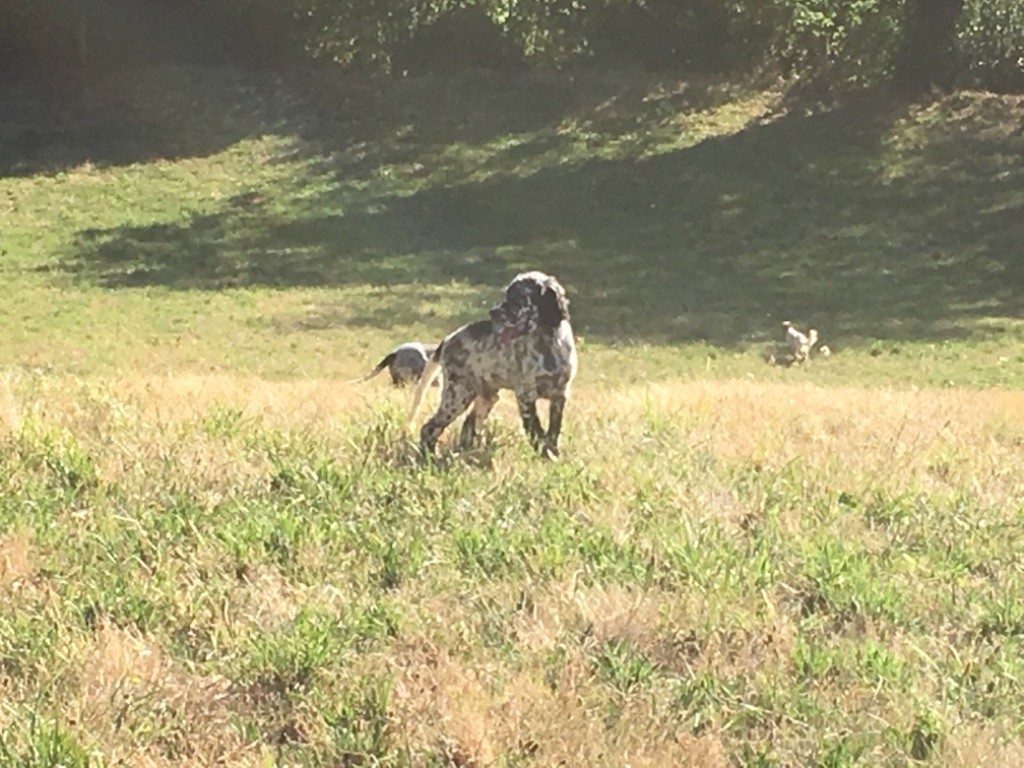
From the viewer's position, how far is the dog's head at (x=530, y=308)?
7.34m

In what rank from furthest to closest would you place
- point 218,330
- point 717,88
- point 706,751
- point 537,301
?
point 717,88 → point 218,330 → point 537,301 → point 706,751

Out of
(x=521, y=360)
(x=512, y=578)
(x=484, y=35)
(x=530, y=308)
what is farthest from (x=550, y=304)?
(x=484, y=35)

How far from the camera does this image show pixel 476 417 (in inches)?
304

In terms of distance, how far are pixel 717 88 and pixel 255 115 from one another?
11.2m

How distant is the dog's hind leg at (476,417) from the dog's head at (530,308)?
43 centimetres

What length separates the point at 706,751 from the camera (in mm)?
3820

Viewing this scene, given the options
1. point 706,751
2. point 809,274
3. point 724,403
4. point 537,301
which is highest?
point 537,301

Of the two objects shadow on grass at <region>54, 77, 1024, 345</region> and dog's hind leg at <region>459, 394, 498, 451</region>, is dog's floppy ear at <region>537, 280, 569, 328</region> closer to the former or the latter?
dog's hind leg at <region>459, 394, 498, 451</region>

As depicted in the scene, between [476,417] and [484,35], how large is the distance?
2916 centimetres

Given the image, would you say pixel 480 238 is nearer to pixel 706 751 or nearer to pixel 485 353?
pixel 485 353

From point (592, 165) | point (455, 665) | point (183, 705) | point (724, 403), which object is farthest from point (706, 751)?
point (592, 165)

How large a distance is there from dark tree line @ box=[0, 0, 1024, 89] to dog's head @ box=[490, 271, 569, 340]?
26.5m

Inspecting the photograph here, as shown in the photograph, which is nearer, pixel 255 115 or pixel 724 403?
pixel 724 403

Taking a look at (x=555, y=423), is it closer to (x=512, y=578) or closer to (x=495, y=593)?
(x=512, y=578)
